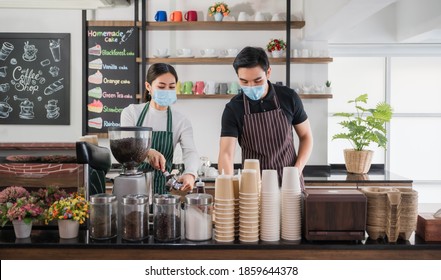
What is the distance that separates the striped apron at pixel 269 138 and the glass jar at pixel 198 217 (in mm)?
994

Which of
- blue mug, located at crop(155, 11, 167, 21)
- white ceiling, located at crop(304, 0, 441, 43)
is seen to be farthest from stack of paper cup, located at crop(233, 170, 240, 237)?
blue mug, located at crop(155, 11, 167, 21)

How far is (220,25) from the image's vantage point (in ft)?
15.7

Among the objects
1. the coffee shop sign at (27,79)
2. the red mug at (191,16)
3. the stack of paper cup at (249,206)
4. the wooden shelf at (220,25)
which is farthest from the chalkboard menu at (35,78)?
the stack of paper cup at (249,206)

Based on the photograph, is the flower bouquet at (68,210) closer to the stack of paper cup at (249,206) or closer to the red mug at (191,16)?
the stack of paper cup at (249,206)

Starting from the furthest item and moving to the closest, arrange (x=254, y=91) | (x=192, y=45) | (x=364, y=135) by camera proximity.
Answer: (x=192, y=45), (x=364, y=135), (x=254, y=91)

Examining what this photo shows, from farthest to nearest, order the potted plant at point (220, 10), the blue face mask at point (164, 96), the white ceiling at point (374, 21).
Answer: the potted plant at point (220, 10), the white ceiling at point (374, 21), the blue face mask at point (164, 96)

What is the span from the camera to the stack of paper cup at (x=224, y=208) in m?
1.84

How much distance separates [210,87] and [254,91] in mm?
2304

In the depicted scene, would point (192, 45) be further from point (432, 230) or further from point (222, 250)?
point (432, 230)

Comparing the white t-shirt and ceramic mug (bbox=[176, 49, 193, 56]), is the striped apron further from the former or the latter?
ceramic mug (bbox=[176, 49, 193, 56])

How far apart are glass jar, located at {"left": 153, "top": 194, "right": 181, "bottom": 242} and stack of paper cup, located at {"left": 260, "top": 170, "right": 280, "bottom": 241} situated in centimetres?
35

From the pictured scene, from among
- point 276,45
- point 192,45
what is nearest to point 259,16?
point 276,45

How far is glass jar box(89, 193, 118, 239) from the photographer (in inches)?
74.2
